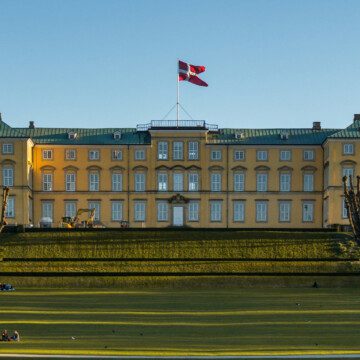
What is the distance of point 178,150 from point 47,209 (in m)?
15.4

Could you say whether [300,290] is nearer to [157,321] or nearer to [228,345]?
[157,321]

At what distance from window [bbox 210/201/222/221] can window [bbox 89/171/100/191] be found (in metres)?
12.5

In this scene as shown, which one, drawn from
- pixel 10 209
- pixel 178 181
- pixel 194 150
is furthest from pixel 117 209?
pixel 10 209

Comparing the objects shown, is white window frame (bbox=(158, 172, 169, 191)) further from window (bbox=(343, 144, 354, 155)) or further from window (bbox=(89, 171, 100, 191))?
window (bbox=(343, 144, 354, 155))

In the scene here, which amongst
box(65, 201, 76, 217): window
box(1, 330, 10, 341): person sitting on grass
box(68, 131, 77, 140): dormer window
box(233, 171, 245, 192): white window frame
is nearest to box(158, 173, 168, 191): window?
box(233, 171, 245, 192): white window frame

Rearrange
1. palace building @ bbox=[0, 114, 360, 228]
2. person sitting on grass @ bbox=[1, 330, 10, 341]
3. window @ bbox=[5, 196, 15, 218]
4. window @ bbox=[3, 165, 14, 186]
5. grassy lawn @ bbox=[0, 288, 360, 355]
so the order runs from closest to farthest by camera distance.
Result: grassy lawn @ bbox=[0, 288, 360, 355] < person sitting on grass @ bbox=[1, 330, 10, 341] < window @ bbox=[5, 196, 15, 218] < window @ bbox=[3, 165, 14, 186] < palace building @ bbox=[0, 114, 360, 228]

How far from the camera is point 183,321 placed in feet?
153

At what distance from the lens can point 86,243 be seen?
83.1 m

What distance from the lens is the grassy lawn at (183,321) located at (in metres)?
37.9

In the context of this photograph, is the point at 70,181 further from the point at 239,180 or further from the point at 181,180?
the point at 239,180

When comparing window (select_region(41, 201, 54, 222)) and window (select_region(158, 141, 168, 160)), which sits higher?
window (select_region(158, 141, 168, 160))

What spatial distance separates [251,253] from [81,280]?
1620 cm

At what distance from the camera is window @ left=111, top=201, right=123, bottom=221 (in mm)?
107750

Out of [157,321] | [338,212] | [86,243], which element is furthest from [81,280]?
[338,212]
